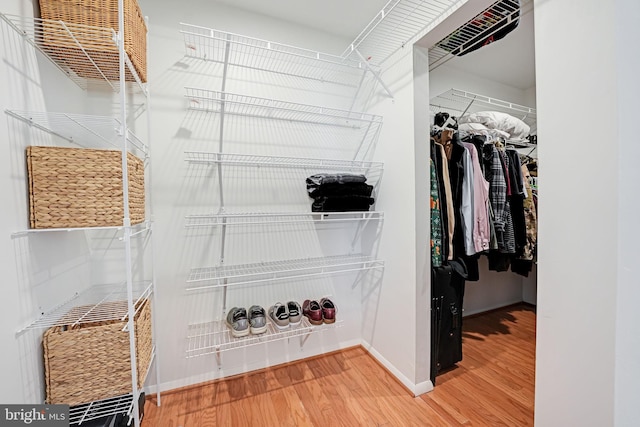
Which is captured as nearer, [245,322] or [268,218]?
[245,322]

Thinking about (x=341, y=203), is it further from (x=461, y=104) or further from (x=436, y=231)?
(x=461, y=104)

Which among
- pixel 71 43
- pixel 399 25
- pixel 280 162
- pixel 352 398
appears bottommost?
pixel 352 398

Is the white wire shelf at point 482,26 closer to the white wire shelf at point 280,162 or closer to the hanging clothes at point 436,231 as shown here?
the hanging clothes at point 436,231

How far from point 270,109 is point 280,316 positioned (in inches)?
55.8

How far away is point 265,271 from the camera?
1.67m

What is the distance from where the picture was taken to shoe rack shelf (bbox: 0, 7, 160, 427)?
933 mm

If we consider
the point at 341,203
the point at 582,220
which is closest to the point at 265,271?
the point at 341,203

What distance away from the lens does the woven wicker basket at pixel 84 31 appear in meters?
0.98

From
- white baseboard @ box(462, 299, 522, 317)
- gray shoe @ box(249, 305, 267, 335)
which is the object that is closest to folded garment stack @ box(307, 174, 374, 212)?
gray shoe @ box(249, 305, 267, 335)

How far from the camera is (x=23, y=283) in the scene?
0.89 metres

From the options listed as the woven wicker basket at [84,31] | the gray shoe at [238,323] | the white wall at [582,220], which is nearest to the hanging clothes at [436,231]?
the white wall at [582,220]

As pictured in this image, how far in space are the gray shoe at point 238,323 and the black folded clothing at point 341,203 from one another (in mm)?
861

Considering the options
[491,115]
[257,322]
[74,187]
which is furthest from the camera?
[491,115]

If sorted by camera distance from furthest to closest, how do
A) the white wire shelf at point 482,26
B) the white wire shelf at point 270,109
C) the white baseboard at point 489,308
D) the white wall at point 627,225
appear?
the white baseboard at point 489,308 → the white wire shelf at point 270,109 → the white wire shelf at point 482,26 → the white wall at point 627,225
